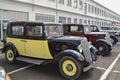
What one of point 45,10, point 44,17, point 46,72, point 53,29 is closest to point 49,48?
point 46,72

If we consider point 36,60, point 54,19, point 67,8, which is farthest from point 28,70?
point 67,8

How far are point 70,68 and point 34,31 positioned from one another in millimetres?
2183

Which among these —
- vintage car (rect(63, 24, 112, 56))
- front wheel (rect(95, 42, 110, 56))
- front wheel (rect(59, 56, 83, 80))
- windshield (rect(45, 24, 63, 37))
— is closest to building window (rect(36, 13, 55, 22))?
vintage car (rect(63, 24, 112, 56))

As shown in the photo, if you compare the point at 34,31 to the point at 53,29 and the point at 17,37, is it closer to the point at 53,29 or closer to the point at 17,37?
the point at 53,29

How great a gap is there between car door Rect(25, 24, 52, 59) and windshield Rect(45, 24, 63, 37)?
238 millimetres

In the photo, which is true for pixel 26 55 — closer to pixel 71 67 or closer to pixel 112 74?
pixel 71 67

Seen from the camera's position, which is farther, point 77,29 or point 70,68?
point 77,29

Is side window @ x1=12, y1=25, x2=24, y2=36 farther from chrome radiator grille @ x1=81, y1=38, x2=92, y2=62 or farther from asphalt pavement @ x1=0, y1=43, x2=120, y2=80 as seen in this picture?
chrome radiator grille @ x1=81, y1=38, x2=92, y2=62

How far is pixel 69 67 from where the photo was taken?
6.32m

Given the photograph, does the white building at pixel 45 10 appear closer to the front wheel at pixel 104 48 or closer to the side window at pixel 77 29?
the side window at pixel 77 29

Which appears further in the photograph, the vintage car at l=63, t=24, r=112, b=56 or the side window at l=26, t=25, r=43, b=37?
the vintage car at l=63, t=24, r=112, b=56

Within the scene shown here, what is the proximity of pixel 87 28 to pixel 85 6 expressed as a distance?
30.2 metres

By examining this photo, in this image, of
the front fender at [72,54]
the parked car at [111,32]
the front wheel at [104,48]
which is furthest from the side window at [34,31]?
the parked car at [111,32]

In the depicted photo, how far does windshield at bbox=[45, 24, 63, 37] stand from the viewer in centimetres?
736
